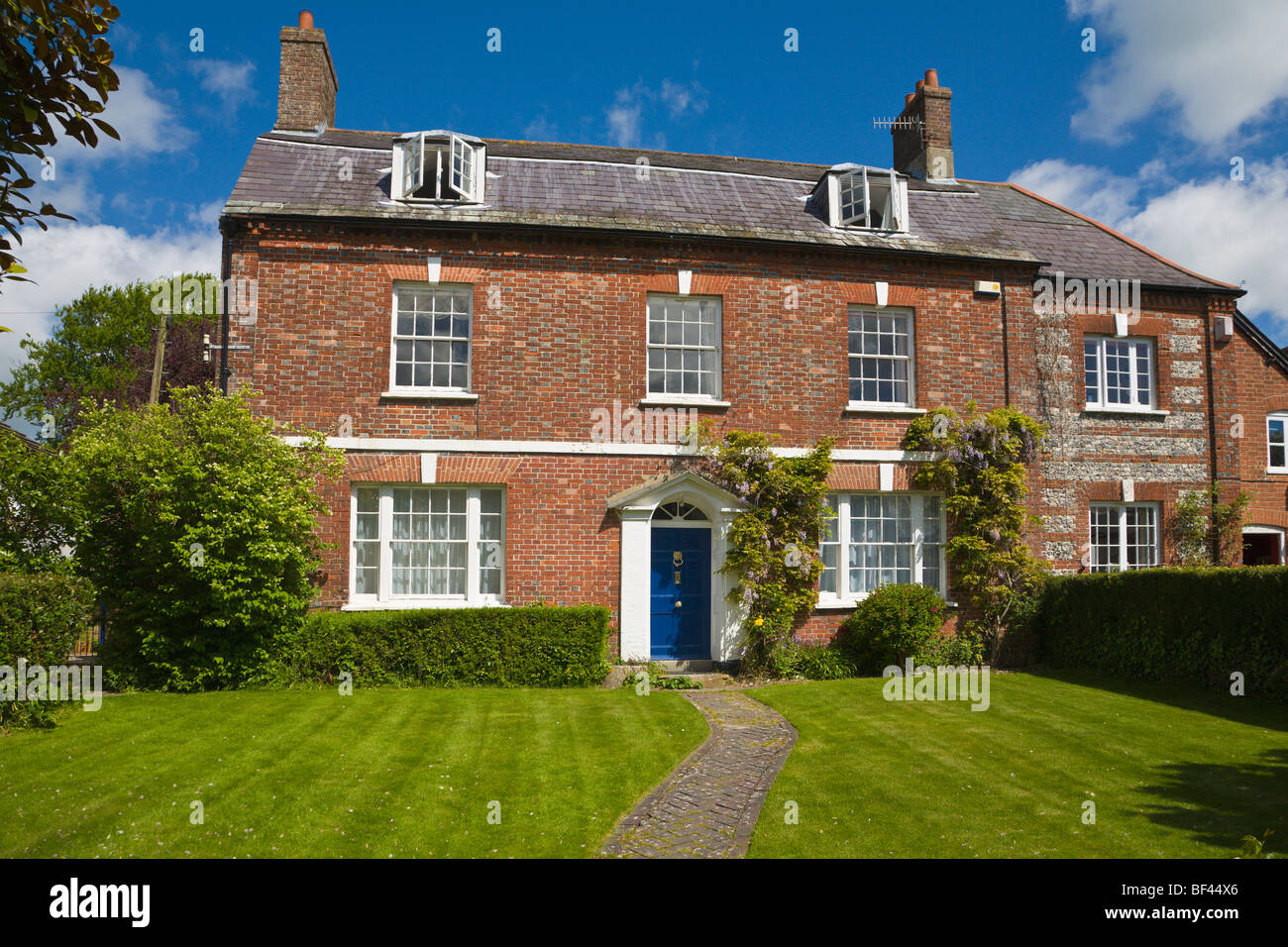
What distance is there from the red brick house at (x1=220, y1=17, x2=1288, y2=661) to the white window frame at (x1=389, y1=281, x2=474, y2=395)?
0.20 ft

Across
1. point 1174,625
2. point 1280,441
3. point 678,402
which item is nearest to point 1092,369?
point 1280,441

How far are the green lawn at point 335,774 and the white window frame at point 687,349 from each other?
5444 millimetres

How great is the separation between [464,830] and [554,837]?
0.71 metres

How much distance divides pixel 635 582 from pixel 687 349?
426 cm

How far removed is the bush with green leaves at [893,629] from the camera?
1380 centimetres

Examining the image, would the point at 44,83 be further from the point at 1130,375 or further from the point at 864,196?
the point at 1130,375

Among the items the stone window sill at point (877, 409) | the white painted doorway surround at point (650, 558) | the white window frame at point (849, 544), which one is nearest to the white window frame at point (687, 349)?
the white painted doorway surround at point (650, 558)

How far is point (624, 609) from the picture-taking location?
13766mm

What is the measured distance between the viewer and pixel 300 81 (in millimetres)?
16469

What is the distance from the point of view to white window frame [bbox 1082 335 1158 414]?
1647 centimetres

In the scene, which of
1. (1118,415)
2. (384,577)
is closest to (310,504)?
(384,577)

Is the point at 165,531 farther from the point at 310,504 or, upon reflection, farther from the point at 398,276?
the point at 398,276

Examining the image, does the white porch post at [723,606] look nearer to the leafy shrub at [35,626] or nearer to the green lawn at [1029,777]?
the green lawn at [1029,777]
